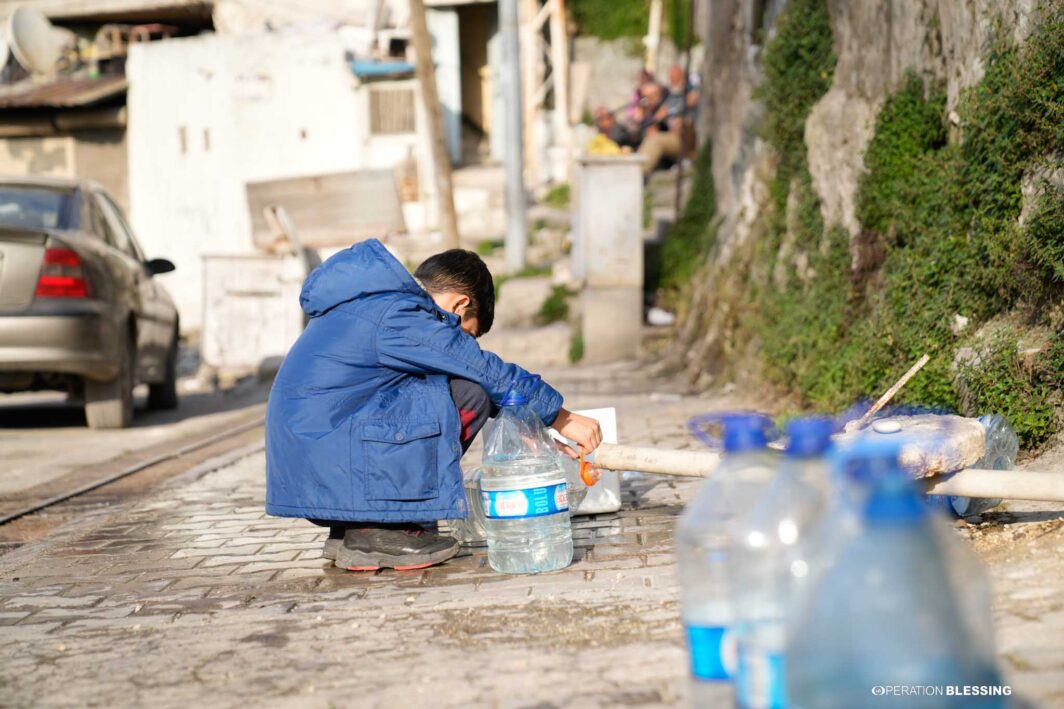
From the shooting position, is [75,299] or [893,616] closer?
[893,616]

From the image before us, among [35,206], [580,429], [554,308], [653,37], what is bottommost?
[554,308]

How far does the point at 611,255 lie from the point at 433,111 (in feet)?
21.8

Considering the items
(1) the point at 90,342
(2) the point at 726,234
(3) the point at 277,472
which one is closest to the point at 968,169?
(3) the point at 277,472

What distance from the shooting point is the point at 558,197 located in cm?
2408

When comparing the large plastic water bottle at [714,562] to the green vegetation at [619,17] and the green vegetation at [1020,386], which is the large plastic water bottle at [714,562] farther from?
the green vegetation at [619,17]

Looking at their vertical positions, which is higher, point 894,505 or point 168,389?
point 894,505

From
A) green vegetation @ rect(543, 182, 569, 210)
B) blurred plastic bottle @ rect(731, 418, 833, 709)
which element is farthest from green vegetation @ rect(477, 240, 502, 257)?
blurred plastic bottle @ rect(731, 418, 833, 709)

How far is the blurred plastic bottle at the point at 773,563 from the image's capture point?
6.87 ft

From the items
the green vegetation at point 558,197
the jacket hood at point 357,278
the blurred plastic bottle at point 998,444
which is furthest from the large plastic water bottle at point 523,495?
the green vegetation at point 558,197

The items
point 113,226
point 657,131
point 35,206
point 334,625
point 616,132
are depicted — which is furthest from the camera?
point 616,132

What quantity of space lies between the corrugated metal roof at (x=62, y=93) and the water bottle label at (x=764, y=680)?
25.4 m

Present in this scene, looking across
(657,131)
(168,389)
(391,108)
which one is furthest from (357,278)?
(391,108)

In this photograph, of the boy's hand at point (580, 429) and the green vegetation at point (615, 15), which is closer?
the boy's hand at point (580, 429)

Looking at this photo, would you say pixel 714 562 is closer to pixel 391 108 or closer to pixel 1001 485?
pixel 1001 485
